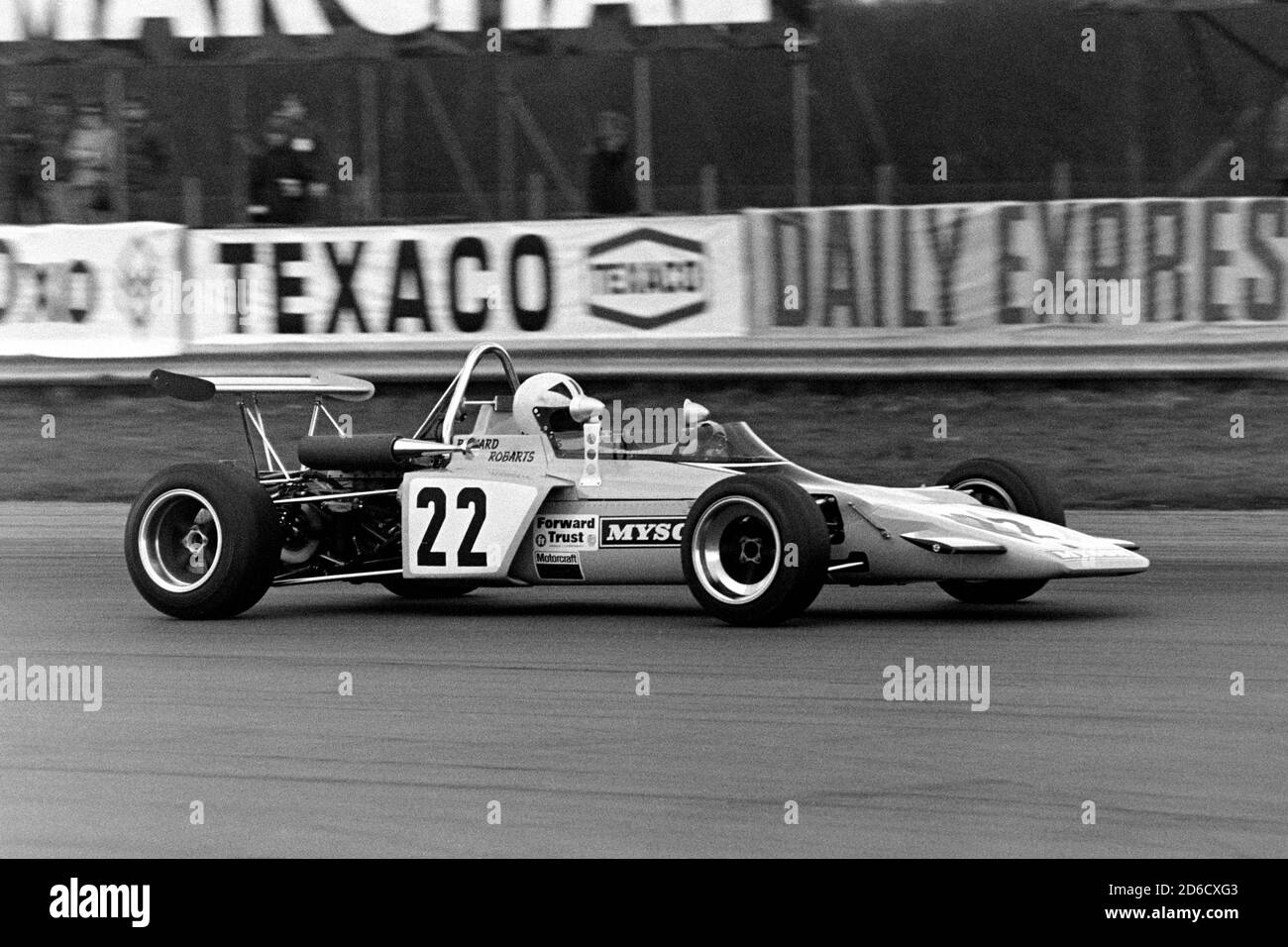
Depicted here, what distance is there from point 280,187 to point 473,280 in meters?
1.69

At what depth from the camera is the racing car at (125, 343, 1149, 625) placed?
27.0 feet

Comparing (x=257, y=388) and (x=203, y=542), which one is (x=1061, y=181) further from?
(x=203, y=542)

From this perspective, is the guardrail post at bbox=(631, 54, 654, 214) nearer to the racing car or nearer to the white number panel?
the racing car

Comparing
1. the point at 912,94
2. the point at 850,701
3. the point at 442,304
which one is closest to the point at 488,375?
the point at 442,304

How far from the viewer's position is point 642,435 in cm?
1343

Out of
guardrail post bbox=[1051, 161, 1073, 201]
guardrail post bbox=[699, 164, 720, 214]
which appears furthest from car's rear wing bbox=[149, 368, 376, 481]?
guardrail post bbox=[1051, 161, 1073, 201]

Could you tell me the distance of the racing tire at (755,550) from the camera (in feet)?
26.2

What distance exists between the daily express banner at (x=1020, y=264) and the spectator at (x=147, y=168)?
465cm

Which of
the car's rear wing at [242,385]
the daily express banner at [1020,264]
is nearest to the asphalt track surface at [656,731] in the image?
the car's rear wing at [242,385]
